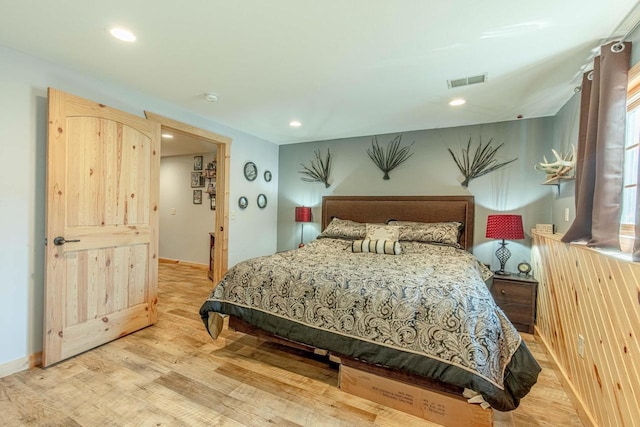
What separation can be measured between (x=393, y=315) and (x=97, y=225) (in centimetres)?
253

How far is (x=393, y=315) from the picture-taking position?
179cm

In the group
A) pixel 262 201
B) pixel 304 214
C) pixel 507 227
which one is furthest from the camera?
pixel 262 201

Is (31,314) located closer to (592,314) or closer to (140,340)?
(140,340)

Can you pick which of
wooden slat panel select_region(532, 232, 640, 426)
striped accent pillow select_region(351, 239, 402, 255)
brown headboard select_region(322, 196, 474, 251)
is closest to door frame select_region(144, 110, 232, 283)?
brown headboard select_region(322, 196, 474, 251)

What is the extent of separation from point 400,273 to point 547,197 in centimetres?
240

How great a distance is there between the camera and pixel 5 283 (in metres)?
2.05

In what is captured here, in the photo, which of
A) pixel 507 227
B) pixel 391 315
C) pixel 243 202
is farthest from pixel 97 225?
pixel 507 227

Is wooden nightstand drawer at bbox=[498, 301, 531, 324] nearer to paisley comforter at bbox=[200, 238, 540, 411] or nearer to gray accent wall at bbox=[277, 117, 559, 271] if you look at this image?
gray accent wall at bbox=[277, 117, 559, 271]

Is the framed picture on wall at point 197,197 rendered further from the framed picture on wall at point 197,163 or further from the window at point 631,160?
the window at point 631,160

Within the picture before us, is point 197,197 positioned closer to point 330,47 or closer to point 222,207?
point 222,207

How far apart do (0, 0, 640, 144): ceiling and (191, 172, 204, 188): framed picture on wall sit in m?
2.82

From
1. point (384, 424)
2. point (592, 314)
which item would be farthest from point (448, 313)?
point (592, 314)

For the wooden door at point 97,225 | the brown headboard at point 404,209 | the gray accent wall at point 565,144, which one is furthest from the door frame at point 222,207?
the gray accent wall at point 565,144

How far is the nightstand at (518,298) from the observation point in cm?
296
